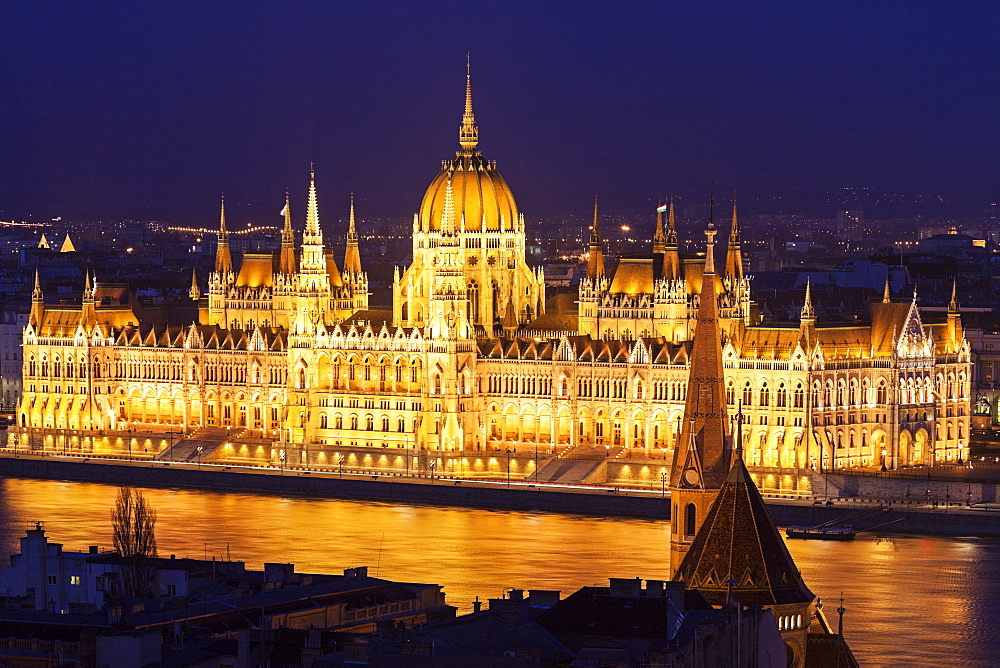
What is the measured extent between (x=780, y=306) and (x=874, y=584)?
2475 inches

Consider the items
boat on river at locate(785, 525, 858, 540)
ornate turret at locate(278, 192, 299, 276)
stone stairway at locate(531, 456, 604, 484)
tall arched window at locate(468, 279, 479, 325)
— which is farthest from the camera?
ornate turret at locate(278, 192, 299, 276)

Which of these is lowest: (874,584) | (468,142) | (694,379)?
(874,584)

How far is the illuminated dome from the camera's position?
126 metres

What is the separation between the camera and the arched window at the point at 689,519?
6269 cm

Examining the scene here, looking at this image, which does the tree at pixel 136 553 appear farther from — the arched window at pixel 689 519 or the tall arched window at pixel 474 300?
the tall arched window at pixel 474 300

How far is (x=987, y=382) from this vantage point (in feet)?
440

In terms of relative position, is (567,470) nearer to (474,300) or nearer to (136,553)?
(474,300)

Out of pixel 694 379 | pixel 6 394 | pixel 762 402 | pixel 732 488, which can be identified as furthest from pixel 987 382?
pixel 732 488

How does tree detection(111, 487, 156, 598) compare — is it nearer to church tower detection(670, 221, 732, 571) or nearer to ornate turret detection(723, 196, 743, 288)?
church tower detection(670, 221, 732, 571)

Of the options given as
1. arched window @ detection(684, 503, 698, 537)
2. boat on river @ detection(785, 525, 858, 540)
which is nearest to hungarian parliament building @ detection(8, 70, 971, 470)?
boat on river @ detection(785, 525, 858, 540)

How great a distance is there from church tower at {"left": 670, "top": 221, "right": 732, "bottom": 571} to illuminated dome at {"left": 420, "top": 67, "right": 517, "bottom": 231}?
5874 cm

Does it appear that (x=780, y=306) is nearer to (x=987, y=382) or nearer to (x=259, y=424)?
(x=987, y=382)

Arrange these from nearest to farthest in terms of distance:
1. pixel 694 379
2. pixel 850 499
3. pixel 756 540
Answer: pixel 756 540 → pixel 694 379 → pixel 850 499

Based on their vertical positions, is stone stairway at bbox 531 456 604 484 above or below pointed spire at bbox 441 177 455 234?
below
